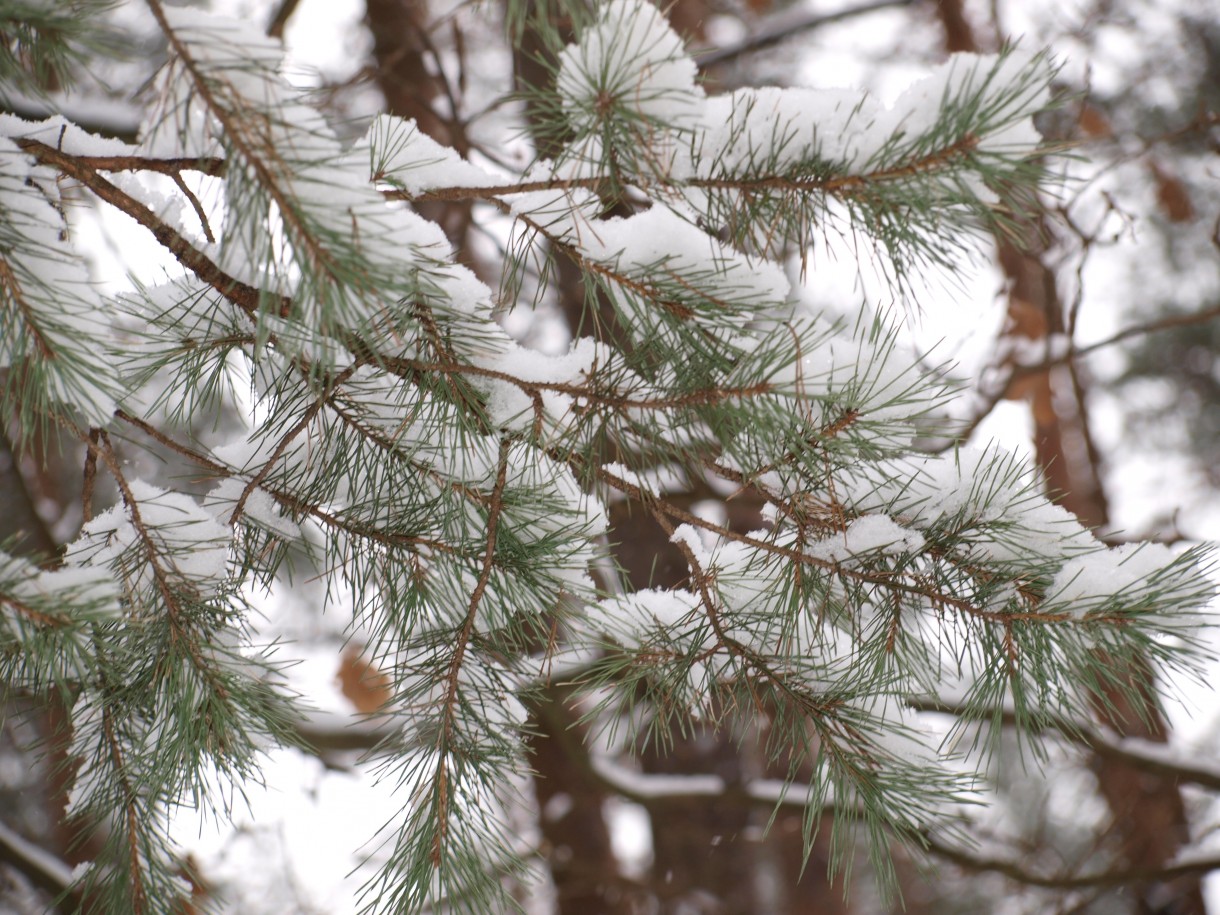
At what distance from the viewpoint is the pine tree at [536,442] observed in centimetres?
86

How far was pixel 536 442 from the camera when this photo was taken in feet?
3.47

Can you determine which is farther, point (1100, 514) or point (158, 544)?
point (1100, 514)

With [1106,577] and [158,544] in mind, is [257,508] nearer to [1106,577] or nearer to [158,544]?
[158,544]

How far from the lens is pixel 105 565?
1.07 metres

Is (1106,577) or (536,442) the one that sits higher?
(536,442)

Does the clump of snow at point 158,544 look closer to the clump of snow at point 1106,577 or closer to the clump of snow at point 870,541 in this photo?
the clump of snow at point 870,541

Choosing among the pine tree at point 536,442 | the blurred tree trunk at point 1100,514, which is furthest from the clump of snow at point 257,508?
the blurred tree trunk at point 1100,514

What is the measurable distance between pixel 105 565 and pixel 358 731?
1.77 m

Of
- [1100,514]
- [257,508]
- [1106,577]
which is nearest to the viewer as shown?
[1106,577]

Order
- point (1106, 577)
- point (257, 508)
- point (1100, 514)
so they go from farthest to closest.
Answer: point (1100, 514), point (257, 508), point (1106, 577)

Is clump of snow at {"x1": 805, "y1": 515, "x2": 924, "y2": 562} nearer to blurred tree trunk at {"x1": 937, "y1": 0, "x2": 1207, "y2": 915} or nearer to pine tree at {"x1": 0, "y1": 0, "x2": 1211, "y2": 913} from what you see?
pine tree at {"x1": 0, "y1": 0, "x2": 1211, "y2": 913}

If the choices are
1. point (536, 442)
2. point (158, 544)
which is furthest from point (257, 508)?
point (536, 442)

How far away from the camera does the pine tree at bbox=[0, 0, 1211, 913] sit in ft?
2.82

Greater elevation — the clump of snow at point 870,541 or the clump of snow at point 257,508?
the clump of snow at point 257,508
